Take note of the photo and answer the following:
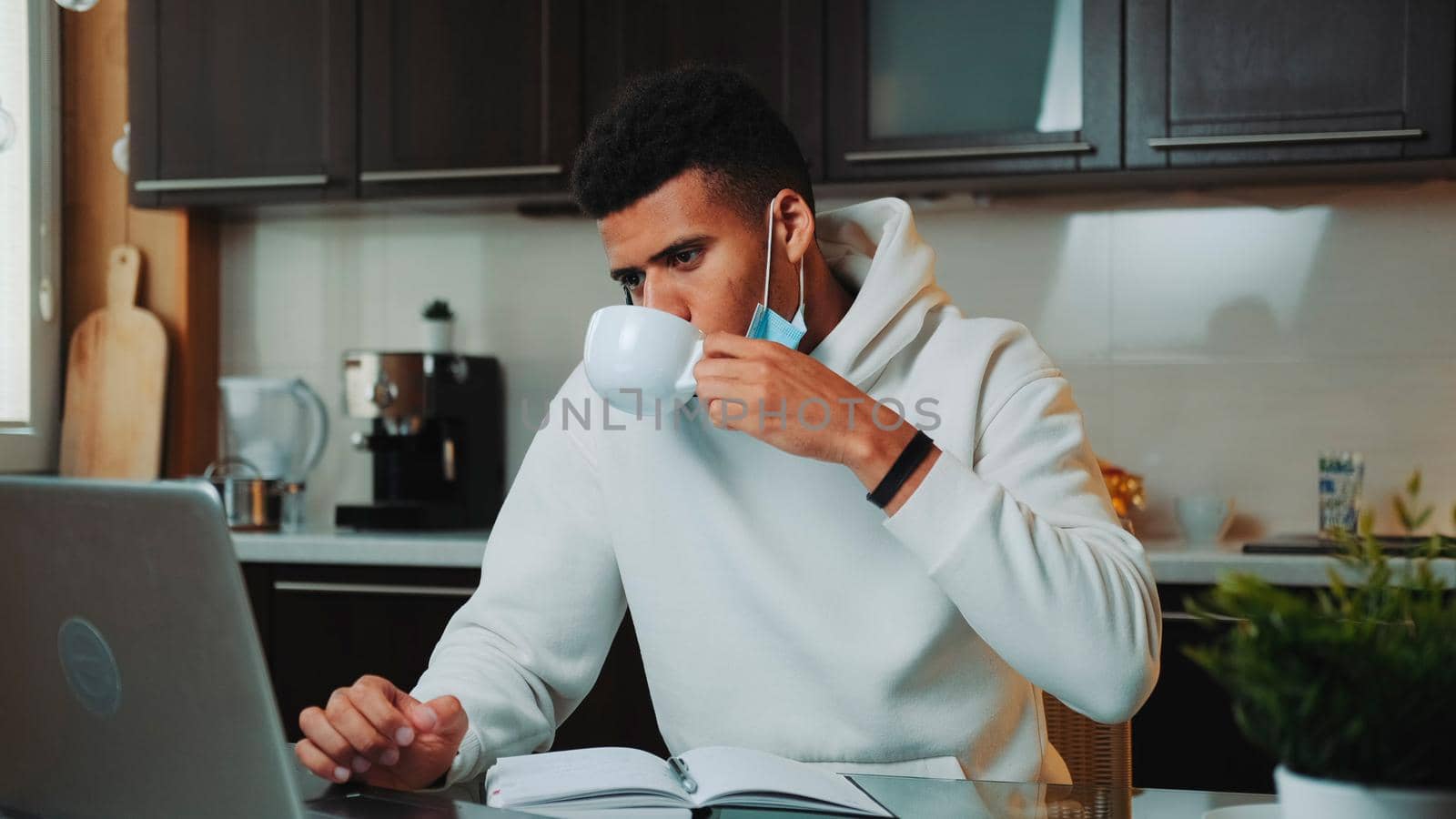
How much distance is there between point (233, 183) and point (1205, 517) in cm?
221

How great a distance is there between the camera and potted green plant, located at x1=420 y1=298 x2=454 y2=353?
315 centimetres

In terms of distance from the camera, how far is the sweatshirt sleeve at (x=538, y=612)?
133 centimetres

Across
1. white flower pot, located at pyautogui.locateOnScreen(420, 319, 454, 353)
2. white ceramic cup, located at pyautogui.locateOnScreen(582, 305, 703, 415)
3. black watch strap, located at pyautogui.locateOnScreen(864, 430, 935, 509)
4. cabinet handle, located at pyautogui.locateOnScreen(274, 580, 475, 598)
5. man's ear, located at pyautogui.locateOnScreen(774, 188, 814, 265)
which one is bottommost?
cabinet handle, located at pyautogui.locateOnScreen(274, 580, 475, 598)

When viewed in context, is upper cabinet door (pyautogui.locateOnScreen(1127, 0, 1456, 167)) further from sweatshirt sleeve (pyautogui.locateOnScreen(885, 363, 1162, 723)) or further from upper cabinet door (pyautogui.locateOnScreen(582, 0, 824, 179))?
sweatshirt sleeve (pyautogui.locateOnScreen(885, 363, 1162, 723))

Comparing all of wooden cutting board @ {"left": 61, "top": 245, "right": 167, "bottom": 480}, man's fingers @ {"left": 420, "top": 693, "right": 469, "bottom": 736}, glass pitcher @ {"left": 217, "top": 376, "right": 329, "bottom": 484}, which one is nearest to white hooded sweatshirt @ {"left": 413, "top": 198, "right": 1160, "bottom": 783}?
man's fingers @ {"left": 420, "top": 693, "right": 469, "bottom": 736}

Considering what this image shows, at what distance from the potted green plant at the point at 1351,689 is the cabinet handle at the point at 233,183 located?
2.69m

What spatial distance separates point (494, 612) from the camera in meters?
1.46

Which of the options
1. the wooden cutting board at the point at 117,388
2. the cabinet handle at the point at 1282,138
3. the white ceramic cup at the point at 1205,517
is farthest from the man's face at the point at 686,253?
the wooden cutting board at the point at 117,388

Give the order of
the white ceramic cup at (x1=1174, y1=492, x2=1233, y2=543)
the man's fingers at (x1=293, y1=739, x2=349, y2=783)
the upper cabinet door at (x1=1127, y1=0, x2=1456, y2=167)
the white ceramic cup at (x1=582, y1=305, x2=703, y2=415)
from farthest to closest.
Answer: the white ceramic cup at (x1=1174, y1=492, x2=1233, y2=543)
the upper cabinet door at (x1=1127, y1=0, x2=1456, y2=167)
the white ceramic cup at (x1=582, y1=305, x2=703, y2=415)
the man's fingers at (x1=293, y1=739, x2=349, y2=783)

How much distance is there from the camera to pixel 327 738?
1040 millimetres

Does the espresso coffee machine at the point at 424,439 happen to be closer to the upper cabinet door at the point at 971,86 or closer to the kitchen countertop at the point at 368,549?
the kitchen countertop at the point at 368,549

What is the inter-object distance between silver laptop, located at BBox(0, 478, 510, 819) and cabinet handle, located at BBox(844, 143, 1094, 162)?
210 cm

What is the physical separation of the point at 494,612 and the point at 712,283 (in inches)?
16.8

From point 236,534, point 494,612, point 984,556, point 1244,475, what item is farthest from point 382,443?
point 984,556
